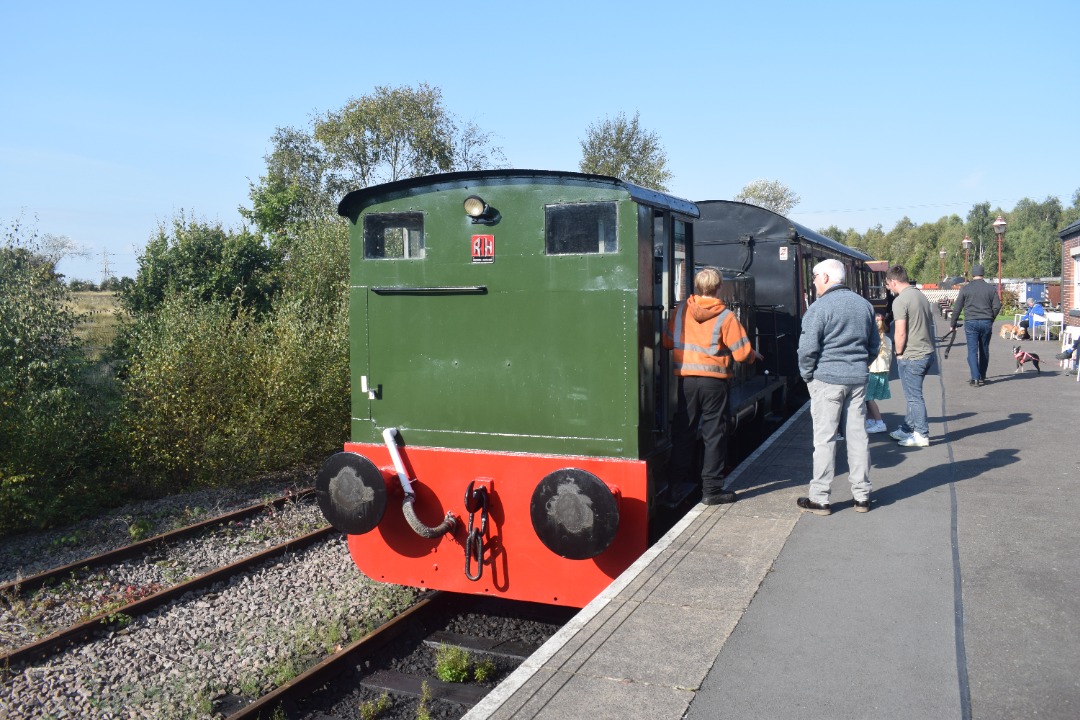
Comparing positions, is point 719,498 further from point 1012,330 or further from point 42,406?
point 1012,330

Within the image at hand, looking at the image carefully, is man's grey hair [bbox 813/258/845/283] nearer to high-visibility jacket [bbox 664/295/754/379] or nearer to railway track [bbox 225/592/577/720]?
high-visibility jacket [bbox 664/295/754/379]

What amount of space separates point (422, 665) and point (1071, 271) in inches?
1089

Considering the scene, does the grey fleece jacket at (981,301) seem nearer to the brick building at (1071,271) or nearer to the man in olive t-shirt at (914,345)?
the man in olive t-shirt at (914,345)

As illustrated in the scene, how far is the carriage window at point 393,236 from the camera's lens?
5512 millimetres

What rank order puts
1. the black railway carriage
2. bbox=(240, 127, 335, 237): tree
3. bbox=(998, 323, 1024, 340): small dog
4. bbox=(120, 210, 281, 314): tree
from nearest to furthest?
→ the black railway carriage → bbox=(120, 210, 281, 314): tree → bbox=(998, 323, 1024, 340): small dog → bbox=(240, 127, 335, 237): tree

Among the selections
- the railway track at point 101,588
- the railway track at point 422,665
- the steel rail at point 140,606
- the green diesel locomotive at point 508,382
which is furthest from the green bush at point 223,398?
the green diesel locomotive at point 508,382

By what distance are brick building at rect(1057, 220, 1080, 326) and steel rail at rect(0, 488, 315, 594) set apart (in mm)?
21998

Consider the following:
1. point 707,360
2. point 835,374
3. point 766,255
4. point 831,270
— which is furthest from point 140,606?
point 766,255

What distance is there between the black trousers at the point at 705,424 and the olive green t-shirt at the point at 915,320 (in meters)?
3.20

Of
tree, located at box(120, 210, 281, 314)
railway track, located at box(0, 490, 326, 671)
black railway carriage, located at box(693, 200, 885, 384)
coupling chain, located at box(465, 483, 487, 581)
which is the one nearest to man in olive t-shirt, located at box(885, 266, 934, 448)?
black railway carriage, located at box(693, 200, 885, 384)

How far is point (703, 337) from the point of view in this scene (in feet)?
18.4

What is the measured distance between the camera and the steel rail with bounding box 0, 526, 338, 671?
17.0 feet

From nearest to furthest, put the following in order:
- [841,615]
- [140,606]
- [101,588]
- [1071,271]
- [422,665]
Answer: [841,615] → [422,665] → [140,606] → [101,588] → [1071,271]

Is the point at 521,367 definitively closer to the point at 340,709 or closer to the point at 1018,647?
the point at 340,709
